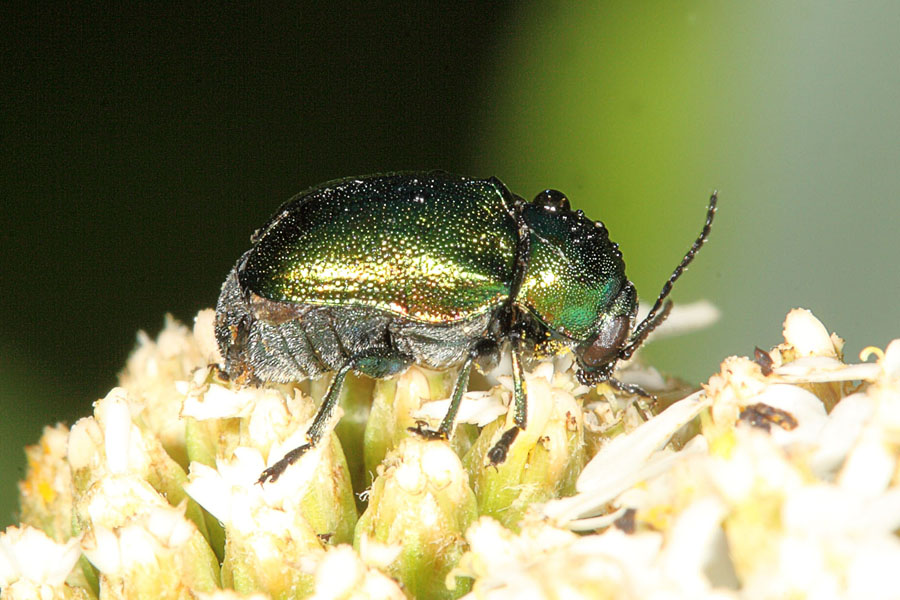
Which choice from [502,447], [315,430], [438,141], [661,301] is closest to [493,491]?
[502,447]

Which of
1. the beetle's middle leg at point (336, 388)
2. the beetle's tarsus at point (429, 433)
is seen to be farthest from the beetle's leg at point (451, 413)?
the beetle's middle leg at point (336, 388)

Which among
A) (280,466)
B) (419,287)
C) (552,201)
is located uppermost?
A: (552,201)

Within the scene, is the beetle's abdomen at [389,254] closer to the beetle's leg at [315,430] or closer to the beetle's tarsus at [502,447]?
the beetle's leg at [315,430]

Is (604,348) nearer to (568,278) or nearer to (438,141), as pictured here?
(568,278)

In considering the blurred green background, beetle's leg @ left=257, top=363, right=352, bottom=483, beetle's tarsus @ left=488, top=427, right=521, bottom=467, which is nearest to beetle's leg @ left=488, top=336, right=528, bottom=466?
beetle's tarsus @ left=488, top=427, right=521, bottom=467

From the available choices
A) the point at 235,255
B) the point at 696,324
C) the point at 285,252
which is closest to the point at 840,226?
the point at 696,324

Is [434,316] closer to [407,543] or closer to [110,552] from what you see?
[407,543]

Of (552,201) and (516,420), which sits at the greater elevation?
(552,201)

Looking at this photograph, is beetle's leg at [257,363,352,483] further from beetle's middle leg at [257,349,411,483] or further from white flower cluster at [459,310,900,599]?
white flower cluster at [459,310,900,599]
